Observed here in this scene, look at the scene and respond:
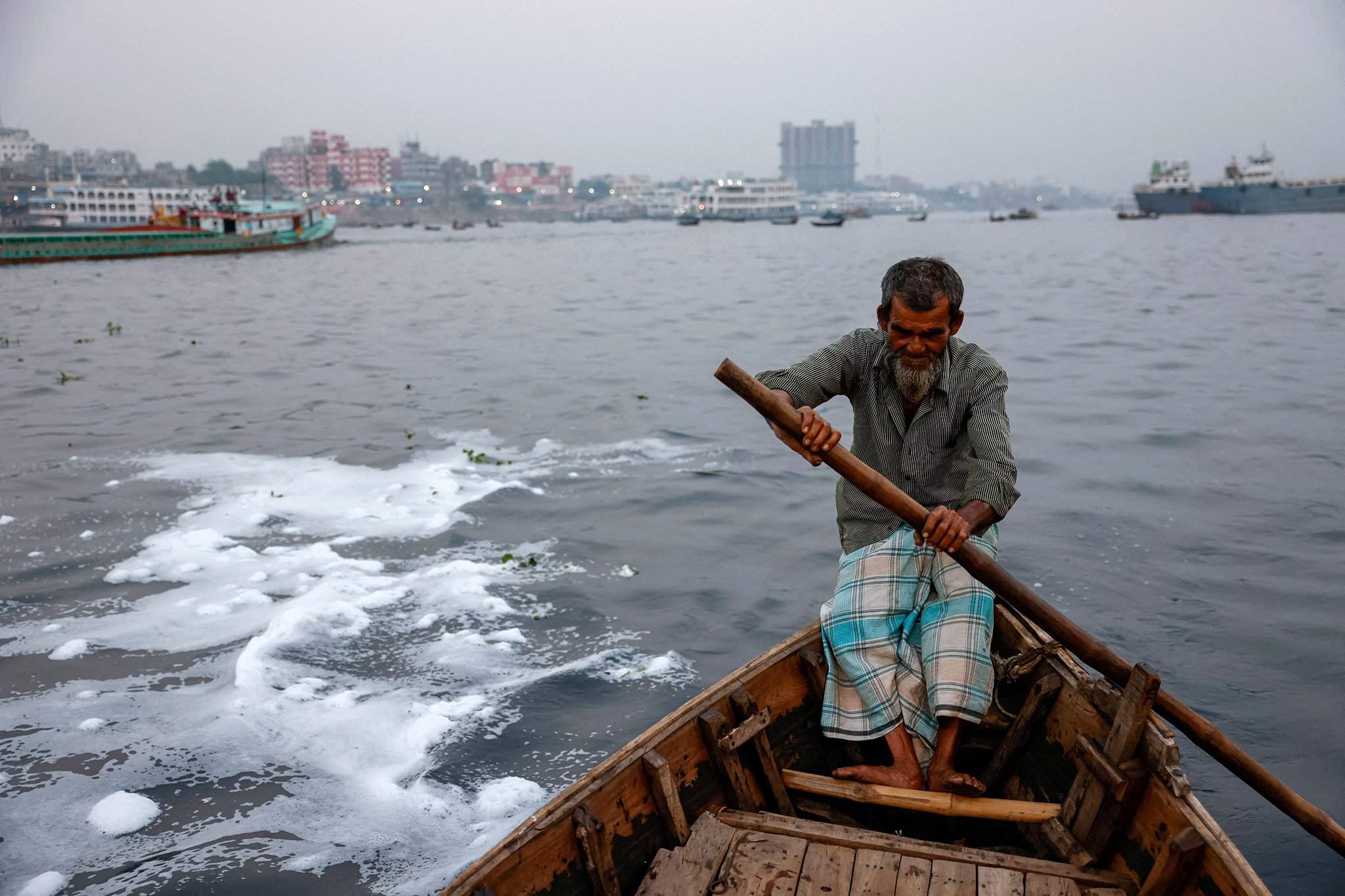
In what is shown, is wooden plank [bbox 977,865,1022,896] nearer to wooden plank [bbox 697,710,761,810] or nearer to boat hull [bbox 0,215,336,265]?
wooden plank [bbox 697,710,761,810]

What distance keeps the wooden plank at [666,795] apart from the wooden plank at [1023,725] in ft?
5.01

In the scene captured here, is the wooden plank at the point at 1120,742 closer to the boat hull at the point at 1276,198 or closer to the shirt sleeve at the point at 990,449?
the shirt sleeve at the point at 990,449

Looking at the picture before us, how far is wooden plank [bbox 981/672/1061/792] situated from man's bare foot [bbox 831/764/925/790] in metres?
0.48

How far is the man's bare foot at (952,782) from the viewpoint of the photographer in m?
4.18

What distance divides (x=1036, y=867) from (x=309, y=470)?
11.1 meters

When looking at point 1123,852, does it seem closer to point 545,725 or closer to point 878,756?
point 878,756

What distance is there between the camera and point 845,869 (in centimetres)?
377

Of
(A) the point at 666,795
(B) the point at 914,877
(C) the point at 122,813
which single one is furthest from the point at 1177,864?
(C) the point at 122,813

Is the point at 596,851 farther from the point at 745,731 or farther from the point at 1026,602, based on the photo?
the point at 1026,602

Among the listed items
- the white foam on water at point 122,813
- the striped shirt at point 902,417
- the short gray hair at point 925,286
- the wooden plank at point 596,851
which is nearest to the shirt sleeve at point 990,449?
the striped shirt at point 902,417

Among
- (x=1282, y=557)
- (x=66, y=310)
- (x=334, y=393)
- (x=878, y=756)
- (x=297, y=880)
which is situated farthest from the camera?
(x=66, y=310)

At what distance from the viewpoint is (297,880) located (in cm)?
525

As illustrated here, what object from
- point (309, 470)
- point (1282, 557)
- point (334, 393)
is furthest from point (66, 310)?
point (1282, 557)

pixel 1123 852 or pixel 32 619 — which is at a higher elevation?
pixel 1123 852
